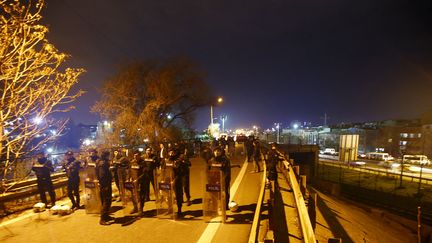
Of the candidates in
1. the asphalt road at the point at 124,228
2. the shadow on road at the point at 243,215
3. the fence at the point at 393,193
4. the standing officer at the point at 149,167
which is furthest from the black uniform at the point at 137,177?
the fence at the point at 393,193

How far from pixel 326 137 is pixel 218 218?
95.0m

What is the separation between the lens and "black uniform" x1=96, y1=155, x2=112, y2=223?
756cm

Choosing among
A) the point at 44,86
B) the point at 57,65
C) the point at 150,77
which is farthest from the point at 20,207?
the point at 150,77

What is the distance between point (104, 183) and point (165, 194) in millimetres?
1773

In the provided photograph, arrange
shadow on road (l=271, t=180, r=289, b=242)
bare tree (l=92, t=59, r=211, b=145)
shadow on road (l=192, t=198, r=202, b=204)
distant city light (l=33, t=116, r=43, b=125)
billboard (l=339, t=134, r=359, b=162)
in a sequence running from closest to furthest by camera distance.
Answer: shadow on road (l=271, t=180, r=289, b=242) < distant city light (l=33, t=116, r=43, b=125) < shadow on road (l=192, t=198, r=202, b=204) < bare tree (l=92, t=59, r=211, b=145) < billboard (l=339, t=134, r=359, b=162)

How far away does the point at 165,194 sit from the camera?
26.9 feet

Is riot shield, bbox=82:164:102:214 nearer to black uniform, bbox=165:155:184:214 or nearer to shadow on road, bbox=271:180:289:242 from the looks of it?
black uniform, bbox=165:155:184:214

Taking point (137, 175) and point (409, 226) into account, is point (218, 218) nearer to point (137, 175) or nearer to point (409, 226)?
point (137, 175)

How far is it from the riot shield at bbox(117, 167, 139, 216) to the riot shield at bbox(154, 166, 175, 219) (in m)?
0.72

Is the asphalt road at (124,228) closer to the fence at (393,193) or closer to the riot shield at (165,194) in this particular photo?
the riot shield at (165,194)

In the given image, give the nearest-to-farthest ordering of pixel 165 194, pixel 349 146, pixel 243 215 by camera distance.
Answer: pixel 243 215, pixel 165 194, pixel 349 146

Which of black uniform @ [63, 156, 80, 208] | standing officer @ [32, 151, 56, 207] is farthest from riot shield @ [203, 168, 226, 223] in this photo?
standing officer @ [32, 151, 56, 207]

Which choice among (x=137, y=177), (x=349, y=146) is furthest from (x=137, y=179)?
(x=349, y=146)

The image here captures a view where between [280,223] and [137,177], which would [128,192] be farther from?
[280,223]
